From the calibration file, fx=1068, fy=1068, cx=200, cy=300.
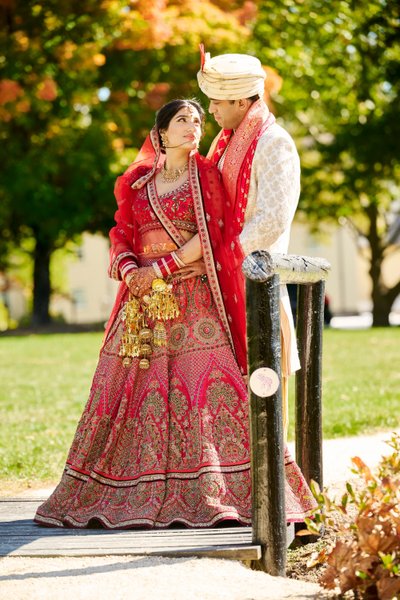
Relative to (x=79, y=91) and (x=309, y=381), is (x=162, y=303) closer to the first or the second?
(x=309, y=381)

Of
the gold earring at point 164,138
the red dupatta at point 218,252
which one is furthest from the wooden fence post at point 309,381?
the gold earring at point 164,138

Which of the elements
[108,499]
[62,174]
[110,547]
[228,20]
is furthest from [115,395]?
[62,174]

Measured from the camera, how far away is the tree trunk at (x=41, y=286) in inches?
1139

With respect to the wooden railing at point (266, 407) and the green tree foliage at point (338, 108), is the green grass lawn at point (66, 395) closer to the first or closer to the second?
the wooden railing at point (266, 407)

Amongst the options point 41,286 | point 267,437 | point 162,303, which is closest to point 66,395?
point 162,303

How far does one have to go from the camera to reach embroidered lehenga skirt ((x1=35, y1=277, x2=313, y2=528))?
4.75 metres

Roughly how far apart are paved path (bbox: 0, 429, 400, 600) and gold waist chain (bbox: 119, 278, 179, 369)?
47.4 inches

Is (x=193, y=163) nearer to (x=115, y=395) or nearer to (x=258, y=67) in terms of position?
(x=258, y=67)

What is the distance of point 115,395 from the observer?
5125 millimetres

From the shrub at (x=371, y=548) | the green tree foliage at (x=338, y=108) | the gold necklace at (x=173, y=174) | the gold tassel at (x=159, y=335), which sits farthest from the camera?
the green tree foliage at (x=338, y=108)

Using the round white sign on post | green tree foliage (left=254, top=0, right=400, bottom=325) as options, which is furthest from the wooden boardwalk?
green tree foliage (left=254, top=0, right=400, bottom=325)

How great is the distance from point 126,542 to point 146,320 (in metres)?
1.19

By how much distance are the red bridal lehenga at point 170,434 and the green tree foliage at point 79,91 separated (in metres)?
13.7

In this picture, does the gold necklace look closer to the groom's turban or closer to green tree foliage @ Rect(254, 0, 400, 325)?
the groom's turban
